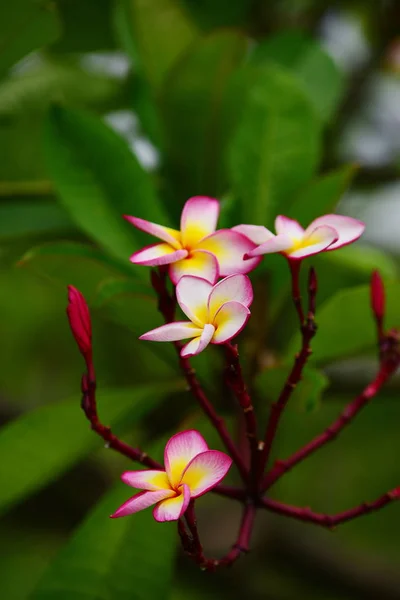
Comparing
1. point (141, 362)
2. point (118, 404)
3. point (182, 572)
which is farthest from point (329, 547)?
point (118, 404)

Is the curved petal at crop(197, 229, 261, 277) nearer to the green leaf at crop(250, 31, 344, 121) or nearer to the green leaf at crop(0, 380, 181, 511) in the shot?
the green leaf at crop(0, 380, 181, 511)

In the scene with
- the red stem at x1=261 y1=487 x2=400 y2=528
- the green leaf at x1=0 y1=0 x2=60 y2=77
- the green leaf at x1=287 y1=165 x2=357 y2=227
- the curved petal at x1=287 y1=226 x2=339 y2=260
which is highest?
the green leaf at x1=0 y1=0 x2=60 y2=77

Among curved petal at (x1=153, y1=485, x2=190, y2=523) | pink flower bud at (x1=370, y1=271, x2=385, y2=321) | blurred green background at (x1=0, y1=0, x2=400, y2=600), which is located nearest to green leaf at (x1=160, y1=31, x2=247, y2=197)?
blurred green background at (x1=0, y1=0, x2=400, y2=600)

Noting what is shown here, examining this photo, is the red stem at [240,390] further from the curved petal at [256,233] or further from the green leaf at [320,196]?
the green leaf at [320,196]

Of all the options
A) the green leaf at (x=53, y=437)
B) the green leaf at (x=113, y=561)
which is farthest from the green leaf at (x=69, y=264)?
the green leaf at (x=113, y=561)

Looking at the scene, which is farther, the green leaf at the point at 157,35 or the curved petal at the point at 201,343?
the green leaf at the point at 157,35

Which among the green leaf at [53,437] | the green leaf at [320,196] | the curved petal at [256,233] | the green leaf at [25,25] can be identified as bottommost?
the green leaf at [53,437]

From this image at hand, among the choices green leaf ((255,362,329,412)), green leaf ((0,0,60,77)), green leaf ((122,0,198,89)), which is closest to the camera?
green leaf ((255,362,329,412))
